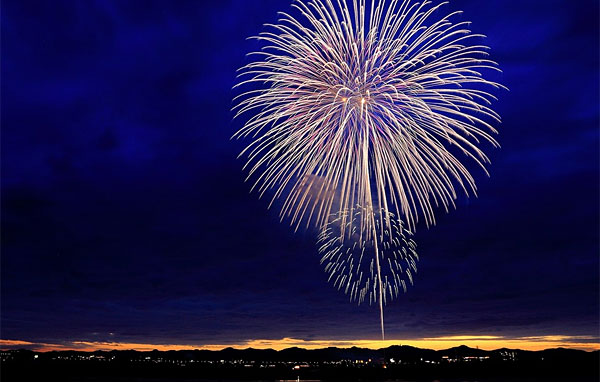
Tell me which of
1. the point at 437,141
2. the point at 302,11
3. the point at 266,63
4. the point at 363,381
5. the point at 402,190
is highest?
the point at 302,11

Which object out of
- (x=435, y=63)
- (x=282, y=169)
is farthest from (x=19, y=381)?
(x=435, y=63)

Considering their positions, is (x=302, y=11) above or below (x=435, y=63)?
above

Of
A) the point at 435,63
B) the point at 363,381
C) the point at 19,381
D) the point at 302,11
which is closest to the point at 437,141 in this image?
the point at 435,63

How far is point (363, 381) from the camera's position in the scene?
632ft

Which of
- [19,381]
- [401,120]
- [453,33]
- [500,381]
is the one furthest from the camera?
[500,381]

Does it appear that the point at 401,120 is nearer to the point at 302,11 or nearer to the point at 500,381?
the point at 302,11

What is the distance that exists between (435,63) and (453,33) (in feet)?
6.28

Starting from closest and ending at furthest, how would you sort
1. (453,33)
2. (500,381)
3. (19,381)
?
(453,33)
(19,381)
(500,381)

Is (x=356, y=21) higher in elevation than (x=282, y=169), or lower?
higher

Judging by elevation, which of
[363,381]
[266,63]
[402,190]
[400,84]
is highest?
[266,63]

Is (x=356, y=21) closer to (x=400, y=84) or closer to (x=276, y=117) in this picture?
(x=400, y=84)

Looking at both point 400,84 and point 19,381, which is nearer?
point 400,84

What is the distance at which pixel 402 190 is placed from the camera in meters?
29.3

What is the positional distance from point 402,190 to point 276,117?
9024mm
